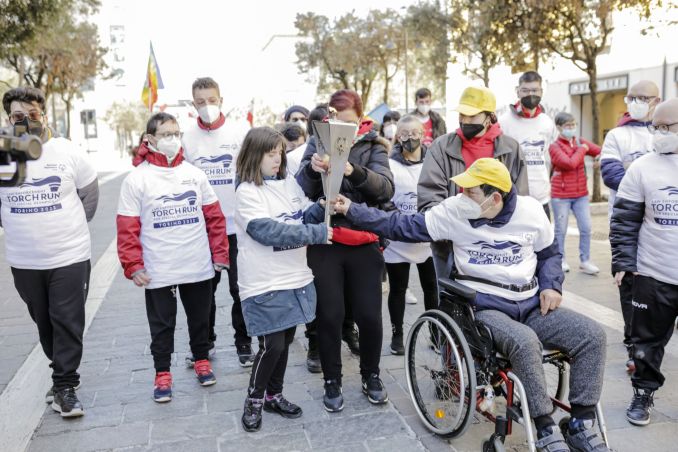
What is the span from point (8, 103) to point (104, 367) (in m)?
2.00

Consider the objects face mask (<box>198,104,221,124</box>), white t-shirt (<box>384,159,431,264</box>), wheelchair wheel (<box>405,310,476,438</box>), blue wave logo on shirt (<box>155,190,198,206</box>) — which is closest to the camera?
wheelchair wheel (<box>405,310,476,438</box>)

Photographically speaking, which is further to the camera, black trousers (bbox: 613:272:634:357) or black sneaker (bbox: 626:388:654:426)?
black trousers (bbox: 613:272:634:357)

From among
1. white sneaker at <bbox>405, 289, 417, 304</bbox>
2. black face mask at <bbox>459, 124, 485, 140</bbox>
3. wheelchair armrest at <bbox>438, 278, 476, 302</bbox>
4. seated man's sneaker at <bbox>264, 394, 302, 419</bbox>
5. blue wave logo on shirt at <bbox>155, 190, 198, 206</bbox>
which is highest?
black face mask at <bbox>459, 124, 485, 140</bbox>

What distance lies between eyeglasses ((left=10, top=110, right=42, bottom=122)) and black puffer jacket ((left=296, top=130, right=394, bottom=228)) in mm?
1526

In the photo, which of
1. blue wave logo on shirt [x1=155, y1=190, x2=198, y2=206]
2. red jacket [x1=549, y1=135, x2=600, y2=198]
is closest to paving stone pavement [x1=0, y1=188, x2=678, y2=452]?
blue wave logo on shirt [x1=155, y1=190, x2=198, y2=206]

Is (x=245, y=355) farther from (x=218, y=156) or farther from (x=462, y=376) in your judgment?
(x=462, y=376)

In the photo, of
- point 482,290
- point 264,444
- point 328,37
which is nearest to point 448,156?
point 482,290

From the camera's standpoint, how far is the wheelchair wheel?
324cm

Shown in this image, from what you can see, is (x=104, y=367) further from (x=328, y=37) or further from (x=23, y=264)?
(x=328, y=37)

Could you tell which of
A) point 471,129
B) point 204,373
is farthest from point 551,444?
point 204,373

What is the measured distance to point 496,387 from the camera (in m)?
3.38

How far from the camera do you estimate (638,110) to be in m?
4.96

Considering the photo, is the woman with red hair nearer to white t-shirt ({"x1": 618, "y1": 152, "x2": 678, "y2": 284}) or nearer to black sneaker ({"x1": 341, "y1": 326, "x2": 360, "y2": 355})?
black sneaker ({"x1": 341, "y1": 326, "x2": 360, "y2": 355})

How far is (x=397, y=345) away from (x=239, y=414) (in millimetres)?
1421
